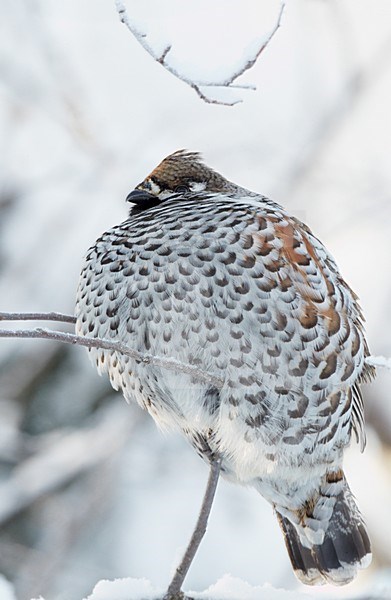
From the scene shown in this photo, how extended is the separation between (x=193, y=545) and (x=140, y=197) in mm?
1621

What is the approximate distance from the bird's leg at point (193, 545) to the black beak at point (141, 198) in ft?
4.59

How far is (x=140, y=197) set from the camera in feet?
14.5

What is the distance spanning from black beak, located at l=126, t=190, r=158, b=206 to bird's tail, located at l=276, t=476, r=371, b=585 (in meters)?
1.41

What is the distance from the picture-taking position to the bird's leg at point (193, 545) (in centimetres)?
334

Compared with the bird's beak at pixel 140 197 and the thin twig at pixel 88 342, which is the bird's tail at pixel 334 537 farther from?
the thin twig at pixel 88 342

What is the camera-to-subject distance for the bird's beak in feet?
14.4

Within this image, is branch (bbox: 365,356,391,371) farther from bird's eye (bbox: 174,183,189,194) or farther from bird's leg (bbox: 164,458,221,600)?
bird's eye (bbox: 174,183,189,194)

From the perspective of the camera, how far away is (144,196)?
14.5 ft

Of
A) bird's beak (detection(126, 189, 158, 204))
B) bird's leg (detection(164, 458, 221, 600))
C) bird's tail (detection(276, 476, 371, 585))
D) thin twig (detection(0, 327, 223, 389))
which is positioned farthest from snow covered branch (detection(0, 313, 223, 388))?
bird's tail (detection(276, 476, 371, 585))

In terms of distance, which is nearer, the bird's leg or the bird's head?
the bird's leg

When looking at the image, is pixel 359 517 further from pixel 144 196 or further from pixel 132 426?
pixel 132 426

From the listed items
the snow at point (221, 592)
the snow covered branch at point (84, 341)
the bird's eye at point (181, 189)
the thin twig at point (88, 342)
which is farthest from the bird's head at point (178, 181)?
the snow at point (221, 592)

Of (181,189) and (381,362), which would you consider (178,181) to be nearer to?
(181,189)

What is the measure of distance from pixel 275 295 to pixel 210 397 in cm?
45
